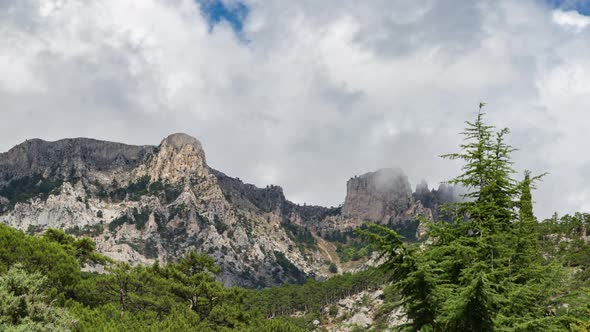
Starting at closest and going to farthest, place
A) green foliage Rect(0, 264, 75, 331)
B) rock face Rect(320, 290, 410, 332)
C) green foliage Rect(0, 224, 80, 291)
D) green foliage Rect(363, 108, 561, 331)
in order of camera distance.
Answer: green foliage Rect(363, 108, 561, 331) → green foliage Rect(0, 264, 75, 331) → green foliage Rect(0, 224, 80, 291) → rock face Rect(320, 290, 410, 332)

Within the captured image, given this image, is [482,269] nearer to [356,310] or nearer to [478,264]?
[478,264]

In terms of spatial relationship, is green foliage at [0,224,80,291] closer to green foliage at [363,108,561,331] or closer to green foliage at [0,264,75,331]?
green foliage at [0,264,75,331]

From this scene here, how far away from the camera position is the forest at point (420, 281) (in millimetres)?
12773

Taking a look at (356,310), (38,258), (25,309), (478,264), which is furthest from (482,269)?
(356,310)

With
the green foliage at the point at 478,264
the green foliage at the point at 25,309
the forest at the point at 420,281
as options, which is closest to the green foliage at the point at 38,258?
the forest at the point at 420,281

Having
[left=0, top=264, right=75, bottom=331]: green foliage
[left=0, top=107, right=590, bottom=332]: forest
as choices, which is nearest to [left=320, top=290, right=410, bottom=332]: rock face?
[left=0, top=107, right=590, bottom=332]: forest

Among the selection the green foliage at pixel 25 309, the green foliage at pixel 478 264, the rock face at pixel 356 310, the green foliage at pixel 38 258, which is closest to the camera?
the green foliage at pixel 478 264

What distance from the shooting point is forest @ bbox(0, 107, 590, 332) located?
12.8 meters

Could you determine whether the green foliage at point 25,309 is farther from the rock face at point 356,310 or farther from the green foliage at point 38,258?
the rock face at point 356,310

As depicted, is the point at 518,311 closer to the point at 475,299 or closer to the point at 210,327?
the point at 475,299

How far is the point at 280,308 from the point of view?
5630 inches

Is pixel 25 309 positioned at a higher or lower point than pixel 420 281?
lower

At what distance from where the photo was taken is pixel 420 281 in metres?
12.6

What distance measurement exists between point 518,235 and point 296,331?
21.9m
